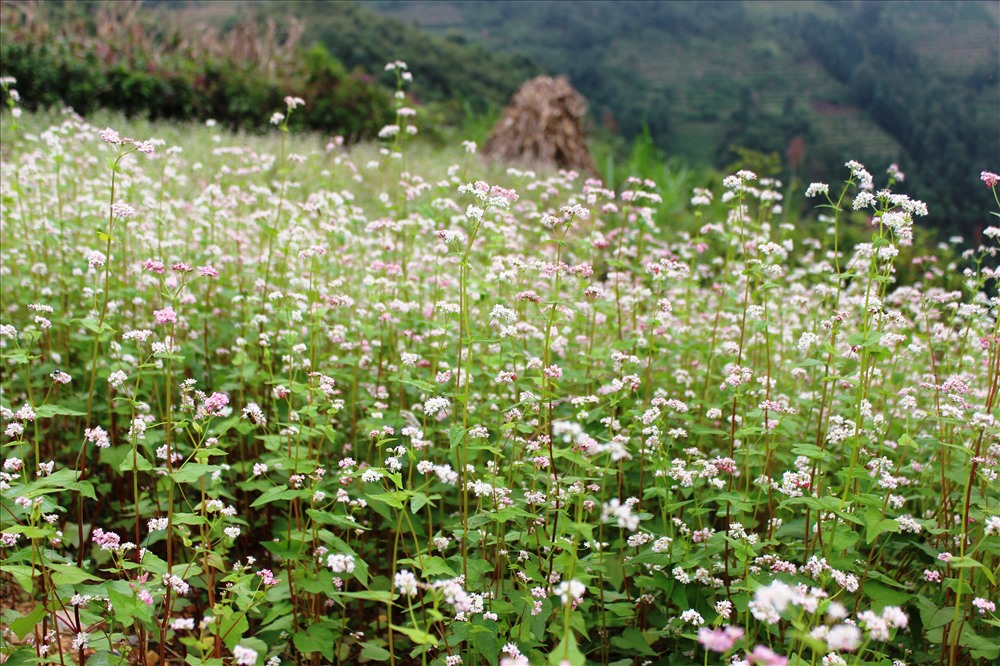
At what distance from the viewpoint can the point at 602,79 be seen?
2378cm

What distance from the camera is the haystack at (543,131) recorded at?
16109 mm

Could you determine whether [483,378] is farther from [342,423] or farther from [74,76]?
[74,76]

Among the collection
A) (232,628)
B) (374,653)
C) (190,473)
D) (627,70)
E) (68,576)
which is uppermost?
(627,70)

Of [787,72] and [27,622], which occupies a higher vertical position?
[787,72]

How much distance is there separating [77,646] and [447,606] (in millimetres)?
1263

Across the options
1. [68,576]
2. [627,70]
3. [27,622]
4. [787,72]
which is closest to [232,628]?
[68,576]

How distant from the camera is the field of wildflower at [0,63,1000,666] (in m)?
2.43

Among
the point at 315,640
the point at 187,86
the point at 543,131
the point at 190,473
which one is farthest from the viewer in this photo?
the point at 187,86

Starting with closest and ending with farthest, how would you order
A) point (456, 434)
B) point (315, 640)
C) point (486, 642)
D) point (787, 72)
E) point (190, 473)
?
point (190, 473), point (486, 642), point (456, 434), point (315, 640), point (787, 72)

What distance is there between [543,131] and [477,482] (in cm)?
1439

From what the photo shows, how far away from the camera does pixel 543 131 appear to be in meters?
16.1

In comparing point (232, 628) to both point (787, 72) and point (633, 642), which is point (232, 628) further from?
point (787, 72)

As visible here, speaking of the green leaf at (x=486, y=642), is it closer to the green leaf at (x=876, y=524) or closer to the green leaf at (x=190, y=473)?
the green leaf at (x=190, y=473)

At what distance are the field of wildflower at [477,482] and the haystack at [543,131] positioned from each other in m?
11.5
